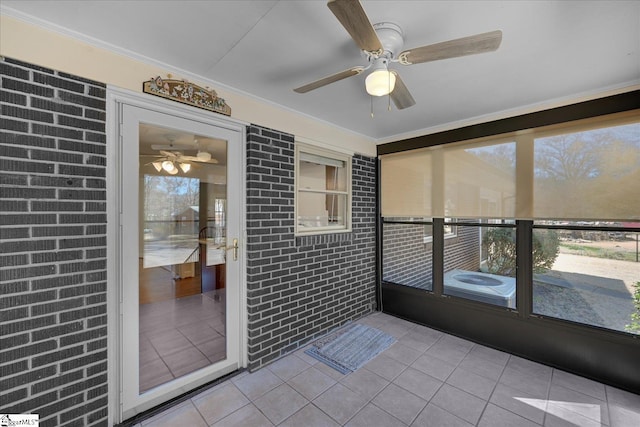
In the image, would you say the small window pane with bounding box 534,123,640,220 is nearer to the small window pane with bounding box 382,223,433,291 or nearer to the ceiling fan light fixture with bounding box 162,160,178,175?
the small window pane with bounding box 382,223,433,291

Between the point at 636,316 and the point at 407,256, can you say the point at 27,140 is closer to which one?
the point at 407,256

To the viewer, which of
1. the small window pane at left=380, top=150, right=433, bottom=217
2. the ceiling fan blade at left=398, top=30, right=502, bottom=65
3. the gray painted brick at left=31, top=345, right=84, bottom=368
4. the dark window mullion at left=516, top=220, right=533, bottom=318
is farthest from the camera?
the small window pane at left=380, top=150, right=433, bottom=217

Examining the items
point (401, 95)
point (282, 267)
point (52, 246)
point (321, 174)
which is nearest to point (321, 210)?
point (321, 174)

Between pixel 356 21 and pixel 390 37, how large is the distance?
0.48m

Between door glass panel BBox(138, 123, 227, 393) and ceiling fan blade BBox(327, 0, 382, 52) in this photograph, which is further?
door glass panel BBox(138, 123, 227, 393)

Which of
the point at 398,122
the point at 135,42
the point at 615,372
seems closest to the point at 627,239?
the point at 615,372

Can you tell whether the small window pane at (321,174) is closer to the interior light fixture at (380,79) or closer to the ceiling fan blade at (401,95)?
the ceiling fan blade at (401,95)

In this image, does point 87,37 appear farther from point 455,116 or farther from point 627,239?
point 627,239

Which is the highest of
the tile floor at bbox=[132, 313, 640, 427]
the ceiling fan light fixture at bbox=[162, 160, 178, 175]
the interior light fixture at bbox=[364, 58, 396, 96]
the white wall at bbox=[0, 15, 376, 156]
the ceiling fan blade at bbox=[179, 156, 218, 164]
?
the white wall at bbox=[0, 15, 376, 156]

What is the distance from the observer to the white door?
191 centimetres

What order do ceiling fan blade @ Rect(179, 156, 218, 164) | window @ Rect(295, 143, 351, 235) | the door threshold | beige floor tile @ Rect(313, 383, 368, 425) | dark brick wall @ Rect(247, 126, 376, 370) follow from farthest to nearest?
window @ Rect(295, 143, 351, 235)
dark brick wall @ Rect(247, 126, 376, 370)
ceiling fan blade @ Rect(179, 156, 218, 164)
beige floor tile @ Rect(313, 383, 368, 425)
the door threshold

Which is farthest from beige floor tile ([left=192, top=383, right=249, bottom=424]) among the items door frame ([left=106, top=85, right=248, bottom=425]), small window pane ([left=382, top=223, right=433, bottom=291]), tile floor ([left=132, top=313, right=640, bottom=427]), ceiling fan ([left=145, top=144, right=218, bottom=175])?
small window pane ([left=382, top=223, right=433, bottom=291])

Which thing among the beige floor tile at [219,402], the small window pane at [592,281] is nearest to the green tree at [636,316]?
the small window pane at [592,281]

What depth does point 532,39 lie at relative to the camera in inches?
66.1
